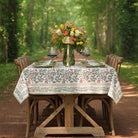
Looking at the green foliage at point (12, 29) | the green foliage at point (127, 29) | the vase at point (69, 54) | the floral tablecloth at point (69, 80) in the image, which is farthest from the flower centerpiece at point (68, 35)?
the green foliage at point (127, 29)

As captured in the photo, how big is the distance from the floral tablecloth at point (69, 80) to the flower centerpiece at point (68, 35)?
0.71m

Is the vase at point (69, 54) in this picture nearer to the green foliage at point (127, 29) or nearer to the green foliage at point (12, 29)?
the green foliage at point (12, 29)

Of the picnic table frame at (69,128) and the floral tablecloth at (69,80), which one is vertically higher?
the floral tablecloth at (69,80)

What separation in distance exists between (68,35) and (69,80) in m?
0.96

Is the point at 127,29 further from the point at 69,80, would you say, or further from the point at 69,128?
the point at 69,80

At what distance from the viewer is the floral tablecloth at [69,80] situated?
4.42m

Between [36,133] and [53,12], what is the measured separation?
41557mm

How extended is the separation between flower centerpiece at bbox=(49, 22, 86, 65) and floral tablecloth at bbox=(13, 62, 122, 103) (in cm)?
71

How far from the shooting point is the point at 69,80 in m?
4.43

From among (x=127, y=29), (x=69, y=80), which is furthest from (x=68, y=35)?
(x=127, y=29)

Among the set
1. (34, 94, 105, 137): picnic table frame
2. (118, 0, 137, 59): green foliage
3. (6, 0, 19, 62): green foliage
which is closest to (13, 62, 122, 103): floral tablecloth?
(34, 94, 105, 137): picnic table frame

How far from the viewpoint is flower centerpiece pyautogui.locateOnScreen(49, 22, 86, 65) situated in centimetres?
496

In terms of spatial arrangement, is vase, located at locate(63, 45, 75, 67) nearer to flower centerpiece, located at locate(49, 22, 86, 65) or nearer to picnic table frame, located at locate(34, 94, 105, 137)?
flower centerpiece, located at locate(49, 22, 86, 65)

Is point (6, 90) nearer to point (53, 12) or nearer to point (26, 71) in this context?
point (26, 71)
